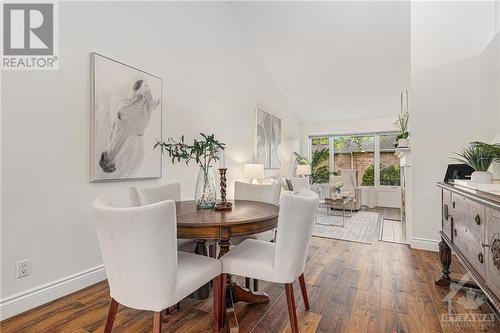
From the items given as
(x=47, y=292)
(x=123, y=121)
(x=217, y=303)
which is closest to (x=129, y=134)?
(x=123, y=121)

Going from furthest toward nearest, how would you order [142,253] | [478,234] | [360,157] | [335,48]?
[360,157]
[335,48]
[478,234]
[142,253]

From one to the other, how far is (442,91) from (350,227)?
7.79 feet

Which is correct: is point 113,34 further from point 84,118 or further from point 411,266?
point 411,266

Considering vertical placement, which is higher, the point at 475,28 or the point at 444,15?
the point at 444,15

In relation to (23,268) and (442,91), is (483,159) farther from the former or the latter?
(23,268)

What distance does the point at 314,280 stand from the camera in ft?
7.61

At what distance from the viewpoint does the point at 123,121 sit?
2.45m

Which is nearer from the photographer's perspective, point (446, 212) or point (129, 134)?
point (446, 212)

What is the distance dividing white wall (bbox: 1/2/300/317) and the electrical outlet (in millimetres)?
30

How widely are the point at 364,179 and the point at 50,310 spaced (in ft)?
23.1

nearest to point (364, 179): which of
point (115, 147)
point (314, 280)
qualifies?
point (314, 280)

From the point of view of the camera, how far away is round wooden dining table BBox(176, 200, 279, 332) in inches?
58.9
